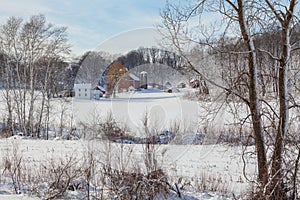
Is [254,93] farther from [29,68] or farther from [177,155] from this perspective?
[29,68]

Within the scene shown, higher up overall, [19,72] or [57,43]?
[57,43]

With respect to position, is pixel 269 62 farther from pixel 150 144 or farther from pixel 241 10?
pixel 150 144

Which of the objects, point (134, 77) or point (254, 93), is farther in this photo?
point (134, 77)

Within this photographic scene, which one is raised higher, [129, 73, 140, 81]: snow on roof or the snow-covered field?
[129, 73, 140, 81]: snow on roof

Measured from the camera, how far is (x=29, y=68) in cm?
1476

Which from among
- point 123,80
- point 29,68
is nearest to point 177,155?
point 123,80

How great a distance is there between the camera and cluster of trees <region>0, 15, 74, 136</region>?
14062mm

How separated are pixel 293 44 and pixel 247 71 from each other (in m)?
0.76

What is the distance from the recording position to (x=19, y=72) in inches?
587

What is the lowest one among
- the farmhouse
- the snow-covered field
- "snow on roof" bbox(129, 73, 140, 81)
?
the snow-covered field

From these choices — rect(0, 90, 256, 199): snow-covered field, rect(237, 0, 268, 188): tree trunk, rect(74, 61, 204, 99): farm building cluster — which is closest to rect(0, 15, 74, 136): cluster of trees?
rect(0, 90, 256, 199): snow-covered field

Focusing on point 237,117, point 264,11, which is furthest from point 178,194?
point 264,11

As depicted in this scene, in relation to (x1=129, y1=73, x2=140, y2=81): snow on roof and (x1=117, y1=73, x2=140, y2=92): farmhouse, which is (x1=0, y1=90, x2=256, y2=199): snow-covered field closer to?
(x1=117, y1=73, x2=140, y2=92): farmhouse

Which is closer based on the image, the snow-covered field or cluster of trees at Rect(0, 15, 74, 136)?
the snow-covered field
